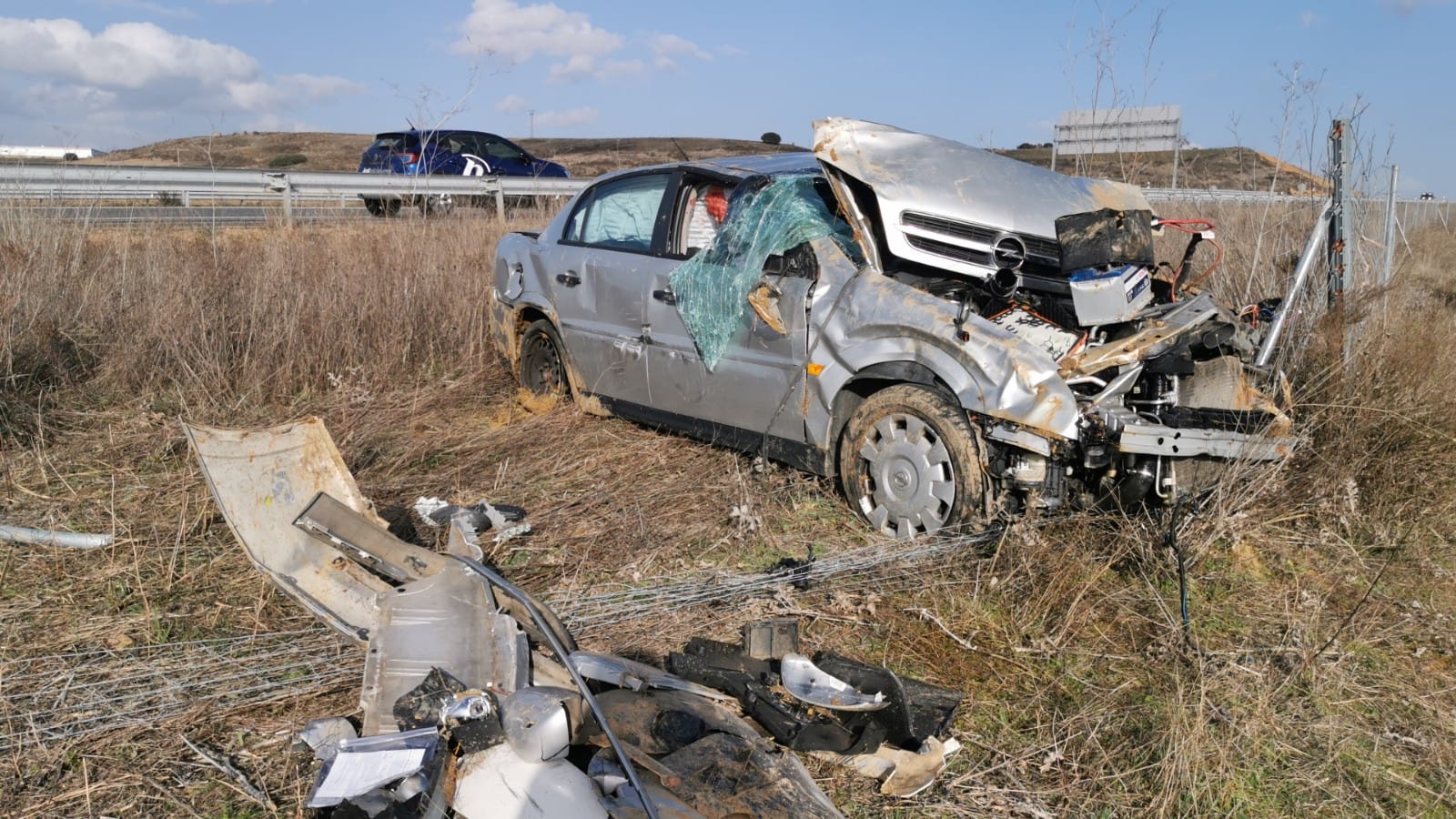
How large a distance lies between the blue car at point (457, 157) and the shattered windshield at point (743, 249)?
36.6 ft

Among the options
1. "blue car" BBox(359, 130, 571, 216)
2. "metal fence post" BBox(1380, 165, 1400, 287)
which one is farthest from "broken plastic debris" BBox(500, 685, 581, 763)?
"blue car" BBox(359, 130, 571, 216)

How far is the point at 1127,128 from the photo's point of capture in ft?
24.6

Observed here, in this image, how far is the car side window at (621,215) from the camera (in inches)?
229

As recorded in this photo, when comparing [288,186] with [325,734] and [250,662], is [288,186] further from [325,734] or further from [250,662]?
[325,734]

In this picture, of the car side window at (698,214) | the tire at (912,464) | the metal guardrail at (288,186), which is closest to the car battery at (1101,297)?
the tire at (912,464)

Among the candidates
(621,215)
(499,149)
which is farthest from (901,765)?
(499,149)

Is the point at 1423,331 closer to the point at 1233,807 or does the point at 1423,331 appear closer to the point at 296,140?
the point at 1233,807

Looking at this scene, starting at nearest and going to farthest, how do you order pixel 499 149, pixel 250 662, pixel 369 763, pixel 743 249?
pixel 369 763 → pixel 250 662 → pixel 743 249 → pixel 499 149

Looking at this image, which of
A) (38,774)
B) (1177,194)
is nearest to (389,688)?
(38,774)

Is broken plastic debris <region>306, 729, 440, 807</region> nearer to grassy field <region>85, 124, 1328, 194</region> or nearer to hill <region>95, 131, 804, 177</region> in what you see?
grassy field <region>85, 124, 1328, 194</region>

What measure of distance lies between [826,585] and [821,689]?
892 mm

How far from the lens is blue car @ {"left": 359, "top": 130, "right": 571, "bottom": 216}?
1634cm

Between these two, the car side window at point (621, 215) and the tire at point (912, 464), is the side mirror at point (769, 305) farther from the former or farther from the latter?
the car side window at point (621, 215)

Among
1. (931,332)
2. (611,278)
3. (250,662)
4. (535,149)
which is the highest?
(535,149)
